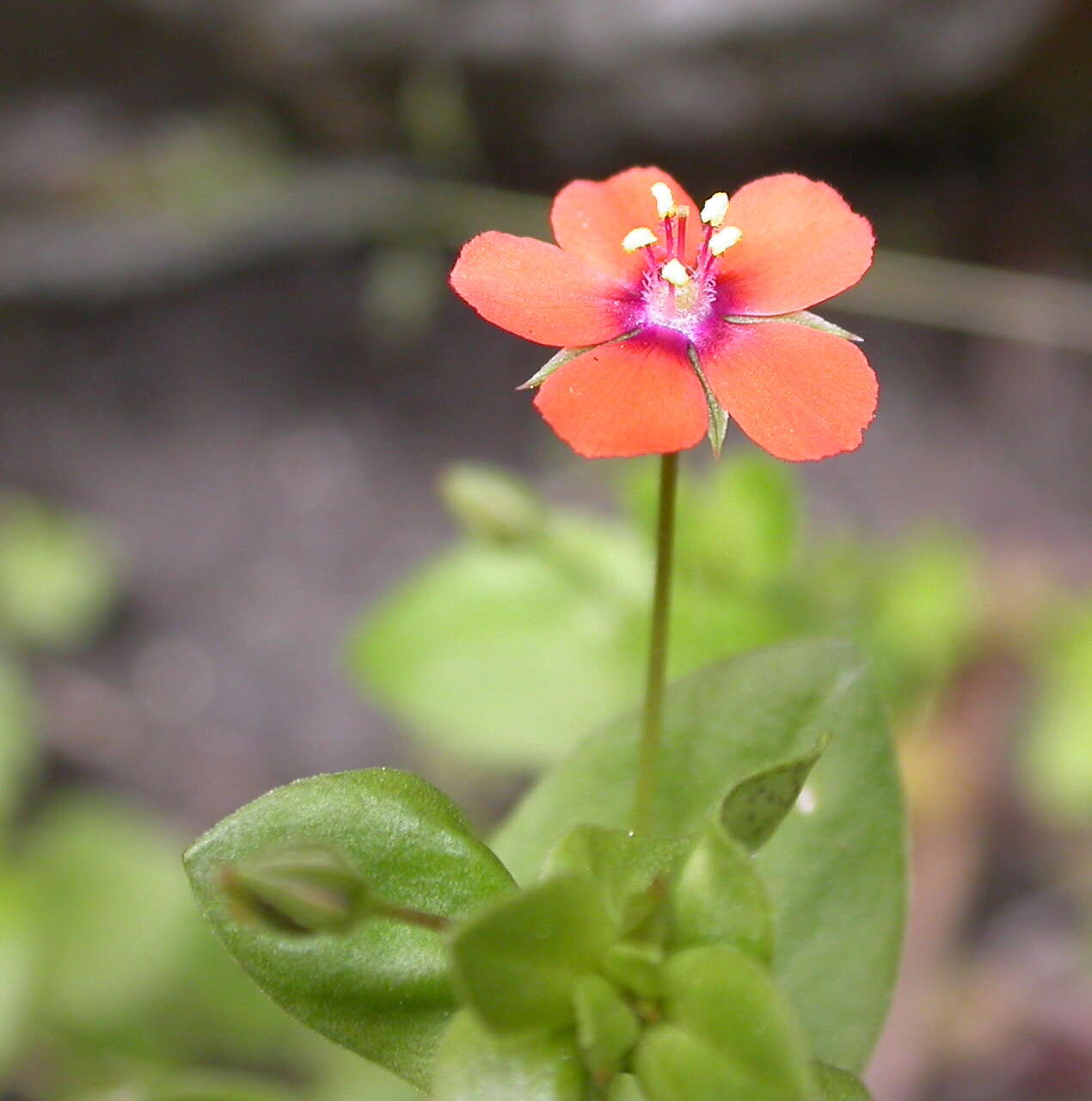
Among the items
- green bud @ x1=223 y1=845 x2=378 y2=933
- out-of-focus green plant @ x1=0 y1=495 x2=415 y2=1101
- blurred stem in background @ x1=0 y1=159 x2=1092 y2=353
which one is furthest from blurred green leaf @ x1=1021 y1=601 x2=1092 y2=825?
green bud @ x1=223 y1=845 x2=378 y2=933

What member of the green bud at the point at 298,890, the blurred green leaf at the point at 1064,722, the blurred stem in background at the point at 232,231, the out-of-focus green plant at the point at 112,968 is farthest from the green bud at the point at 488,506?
the blurred stem in background at the point at 232,231

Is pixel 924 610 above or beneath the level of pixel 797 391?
above

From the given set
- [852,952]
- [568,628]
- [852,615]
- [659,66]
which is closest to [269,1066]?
[568,628]

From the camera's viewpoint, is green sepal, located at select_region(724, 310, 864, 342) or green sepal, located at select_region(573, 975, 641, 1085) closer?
green sepal, located at select_region(573, 975, 641, 1085)

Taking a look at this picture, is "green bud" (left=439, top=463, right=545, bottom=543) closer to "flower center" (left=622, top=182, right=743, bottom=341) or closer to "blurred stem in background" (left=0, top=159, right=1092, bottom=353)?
"flower center" (left=622, top=182, right=743, bottom=341)

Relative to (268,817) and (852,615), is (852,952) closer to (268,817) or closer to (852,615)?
(268,817)

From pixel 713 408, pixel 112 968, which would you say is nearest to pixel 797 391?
pixel 713 408

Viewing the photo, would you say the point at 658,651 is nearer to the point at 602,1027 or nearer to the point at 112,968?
the point at 602,1027
